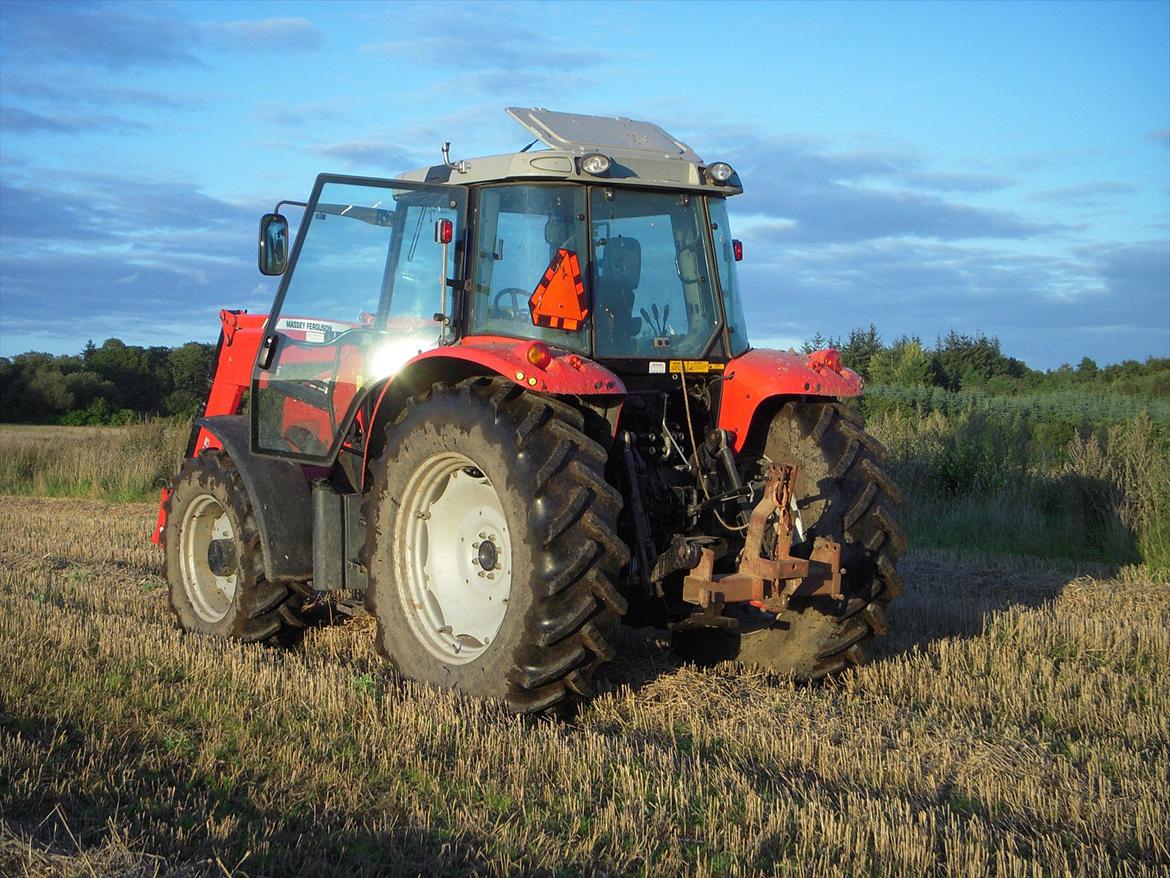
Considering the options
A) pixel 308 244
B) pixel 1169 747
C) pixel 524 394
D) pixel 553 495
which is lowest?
pixel 1169 747

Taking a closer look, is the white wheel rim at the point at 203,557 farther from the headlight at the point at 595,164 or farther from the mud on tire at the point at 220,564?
the headlight at the point at 595,164

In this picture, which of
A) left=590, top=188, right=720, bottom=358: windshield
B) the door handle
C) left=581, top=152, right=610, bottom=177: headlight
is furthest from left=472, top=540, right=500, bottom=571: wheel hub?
the door handle

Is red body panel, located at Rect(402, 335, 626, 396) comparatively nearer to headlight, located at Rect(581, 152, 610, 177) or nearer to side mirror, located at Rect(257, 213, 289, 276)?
headlight, located at Rect(581, 152, 610, 177)

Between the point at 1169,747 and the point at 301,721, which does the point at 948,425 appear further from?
the point at 301,721

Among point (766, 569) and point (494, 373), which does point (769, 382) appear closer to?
point (766, 569)

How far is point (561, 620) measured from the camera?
4.84m

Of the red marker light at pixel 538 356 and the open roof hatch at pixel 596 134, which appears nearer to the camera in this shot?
the red marker light at pixel 538 356

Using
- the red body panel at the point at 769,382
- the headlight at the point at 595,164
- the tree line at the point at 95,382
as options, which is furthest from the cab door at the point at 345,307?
the tree line at the point at 95,382

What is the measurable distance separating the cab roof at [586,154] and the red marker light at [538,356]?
1.00 metres

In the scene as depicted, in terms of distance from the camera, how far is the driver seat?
5.60 metres

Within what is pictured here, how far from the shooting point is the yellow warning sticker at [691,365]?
571cm

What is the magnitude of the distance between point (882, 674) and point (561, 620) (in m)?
2.16

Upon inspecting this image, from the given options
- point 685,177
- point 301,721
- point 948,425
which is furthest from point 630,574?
point 948,425

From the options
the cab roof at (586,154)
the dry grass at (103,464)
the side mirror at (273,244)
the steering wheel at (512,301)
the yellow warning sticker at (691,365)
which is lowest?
the dry grass at (103,464)
